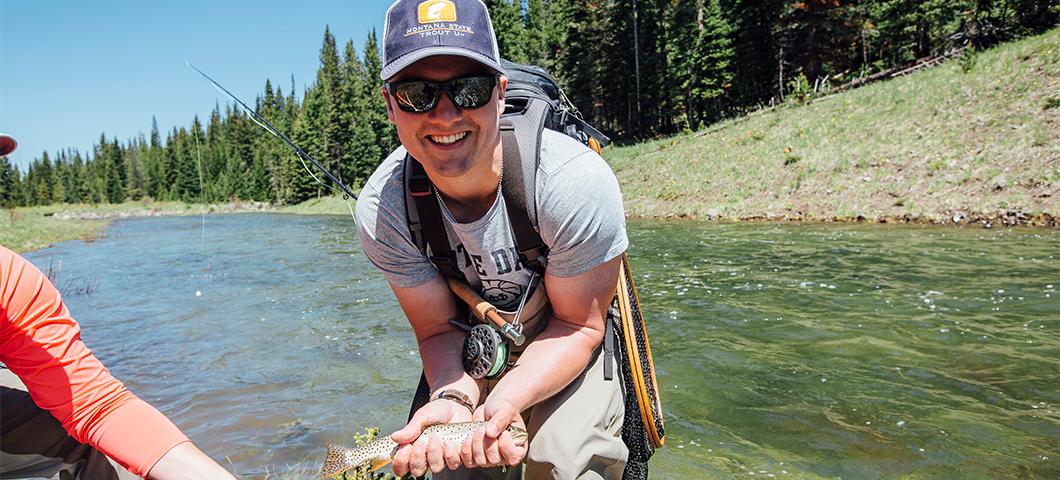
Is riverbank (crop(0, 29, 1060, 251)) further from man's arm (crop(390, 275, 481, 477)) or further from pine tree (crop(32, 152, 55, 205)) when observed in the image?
pine tree (crop(32, 152, 55, 205))

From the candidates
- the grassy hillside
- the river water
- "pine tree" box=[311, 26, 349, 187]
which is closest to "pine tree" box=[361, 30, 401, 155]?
"pine tree" box=[311, 26, 349, 187]

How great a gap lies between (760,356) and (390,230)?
5.29m

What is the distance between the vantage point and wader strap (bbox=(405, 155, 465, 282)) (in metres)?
2.84

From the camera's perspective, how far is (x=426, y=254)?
3.03m

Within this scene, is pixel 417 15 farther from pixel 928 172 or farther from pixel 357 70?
pixel 357 70

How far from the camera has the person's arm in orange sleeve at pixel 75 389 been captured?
8.00 ft

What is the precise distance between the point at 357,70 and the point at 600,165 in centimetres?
7982

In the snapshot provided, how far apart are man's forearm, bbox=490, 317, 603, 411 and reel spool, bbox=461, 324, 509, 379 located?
12 cm

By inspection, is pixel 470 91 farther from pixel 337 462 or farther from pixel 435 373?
pixel 337 462

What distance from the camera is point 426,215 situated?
2893 mm

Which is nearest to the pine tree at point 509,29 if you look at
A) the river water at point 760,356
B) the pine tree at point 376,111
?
the pine tree at point 376,111

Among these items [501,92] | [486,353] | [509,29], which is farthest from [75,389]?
[509,29]

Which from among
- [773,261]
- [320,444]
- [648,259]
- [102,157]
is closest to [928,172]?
[773,261]

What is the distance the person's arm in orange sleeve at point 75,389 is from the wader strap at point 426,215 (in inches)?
50.7
